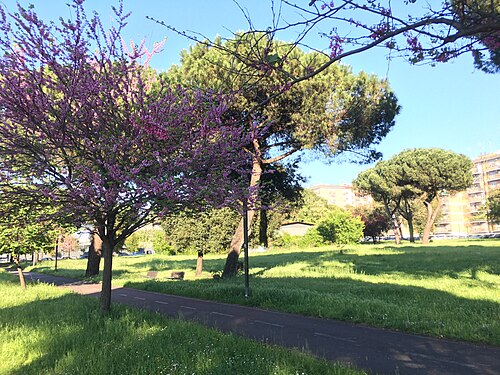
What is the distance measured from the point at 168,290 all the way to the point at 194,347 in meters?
8.82

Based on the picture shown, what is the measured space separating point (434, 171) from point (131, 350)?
44.5 m

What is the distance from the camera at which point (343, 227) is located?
163ft

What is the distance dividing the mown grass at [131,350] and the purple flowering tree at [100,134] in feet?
6.74

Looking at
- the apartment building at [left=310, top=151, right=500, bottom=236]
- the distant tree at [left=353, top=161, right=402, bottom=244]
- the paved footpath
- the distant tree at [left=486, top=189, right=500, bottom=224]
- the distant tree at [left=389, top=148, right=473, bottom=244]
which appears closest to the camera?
the paved footpath

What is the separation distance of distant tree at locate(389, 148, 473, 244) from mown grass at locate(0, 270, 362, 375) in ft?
141

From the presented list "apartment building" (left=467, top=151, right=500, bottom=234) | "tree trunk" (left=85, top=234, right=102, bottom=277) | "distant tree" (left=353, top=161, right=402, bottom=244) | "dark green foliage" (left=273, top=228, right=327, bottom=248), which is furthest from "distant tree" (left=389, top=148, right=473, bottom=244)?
"apartment building" (left=467, top=151, right=500, bottom=234)

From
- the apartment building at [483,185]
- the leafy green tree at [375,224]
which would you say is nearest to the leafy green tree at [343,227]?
the leafy green tree at [375,224]

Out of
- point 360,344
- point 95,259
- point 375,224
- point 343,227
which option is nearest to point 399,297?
point 360,344

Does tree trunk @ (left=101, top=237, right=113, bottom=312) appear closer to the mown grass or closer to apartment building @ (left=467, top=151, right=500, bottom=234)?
the mown grass

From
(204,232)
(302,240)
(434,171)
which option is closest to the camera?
(204,232)

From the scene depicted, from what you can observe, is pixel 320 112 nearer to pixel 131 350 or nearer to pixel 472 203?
pixel 131 350

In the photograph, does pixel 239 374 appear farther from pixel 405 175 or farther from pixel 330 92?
pixel 405 175

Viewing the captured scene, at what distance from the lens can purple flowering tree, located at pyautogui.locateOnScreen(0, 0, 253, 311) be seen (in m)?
5.63

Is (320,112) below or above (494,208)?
above
